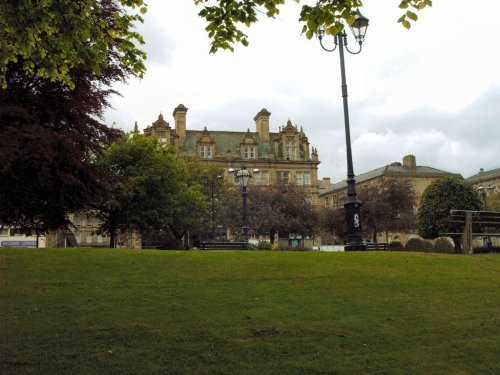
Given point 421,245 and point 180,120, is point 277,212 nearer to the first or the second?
point 180,120

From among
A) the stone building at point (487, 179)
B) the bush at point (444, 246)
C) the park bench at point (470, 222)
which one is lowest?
the bush at point (444, 246)

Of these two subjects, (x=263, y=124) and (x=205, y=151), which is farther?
(x=263, y=124)

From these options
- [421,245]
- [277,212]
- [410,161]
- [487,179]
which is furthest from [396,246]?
[487,179]

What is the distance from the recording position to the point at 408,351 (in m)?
8.19

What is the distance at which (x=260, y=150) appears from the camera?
9156 cm

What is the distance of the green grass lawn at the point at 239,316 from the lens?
745 cm

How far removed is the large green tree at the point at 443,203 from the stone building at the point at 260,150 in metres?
61.4

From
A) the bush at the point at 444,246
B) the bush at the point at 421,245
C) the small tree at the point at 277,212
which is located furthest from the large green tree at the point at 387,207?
the bush at the point at 444,246

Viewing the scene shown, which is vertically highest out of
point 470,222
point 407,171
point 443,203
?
point 407,171

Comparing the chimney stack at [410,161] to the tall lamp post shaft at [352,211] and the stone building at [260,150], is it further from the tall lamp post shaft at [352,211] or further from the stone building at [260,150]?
the tall lamp post shaft at [352,211]

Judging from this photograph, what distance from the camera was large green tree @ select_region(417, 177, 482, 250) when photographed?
22969mm

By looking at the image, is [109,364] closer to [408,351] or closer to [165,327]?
[165,327]

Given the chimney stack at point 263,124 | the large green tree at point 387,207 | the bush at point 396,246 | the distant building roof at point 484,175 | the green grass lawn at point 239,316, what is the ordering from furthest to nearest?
the distant building roof at point 484,175 → the chimney stack at point 263,124 → the large green tree at point 387,207 → the bush at point 396,246 → the green grass lawn at point 239,316

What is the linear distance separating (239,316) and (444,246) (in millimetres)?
14247
